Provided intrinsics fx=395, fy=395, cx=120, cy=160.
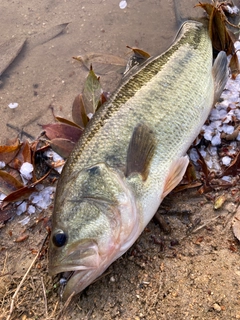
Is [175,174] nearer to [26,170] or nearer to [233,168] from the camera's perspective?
[233,168]

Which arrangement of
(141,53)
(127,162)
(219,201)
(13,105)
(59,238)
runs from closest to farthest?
(59,238), (127,162), (219,201), (141,53), (13,105)

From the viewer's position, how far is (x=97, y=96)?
12.0 feet

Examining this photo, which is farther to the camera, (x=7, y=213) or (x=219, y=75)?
(x=219, y=75)

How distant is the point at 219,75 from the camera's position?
12.0ft

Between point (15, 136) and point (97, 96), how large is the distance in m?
1.20

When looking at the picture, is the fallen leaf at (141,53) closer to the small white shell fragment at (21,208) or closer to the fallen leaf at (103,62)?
the fallen leaf at (103,62)

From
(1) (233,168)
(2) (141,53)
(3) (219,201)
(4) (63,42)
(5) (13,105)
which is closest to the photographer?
(3) (219,201)

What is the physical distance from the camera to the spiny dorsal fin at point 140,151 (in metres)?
2.76

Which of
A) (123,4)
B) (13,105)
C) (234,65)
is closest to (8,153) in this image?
(13,105)

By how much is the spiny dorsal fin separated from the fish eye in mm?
602

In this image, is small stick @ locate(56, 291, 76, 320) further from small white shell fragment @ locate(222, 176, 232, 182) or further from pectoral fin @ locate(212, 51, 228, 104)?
pectoral fin @ locate(212, 51, 228, 104)

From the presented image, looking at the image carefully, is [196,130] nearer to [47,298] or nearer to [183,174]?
[183,174]

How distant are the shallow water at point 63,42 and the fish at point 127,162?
4.41 ft

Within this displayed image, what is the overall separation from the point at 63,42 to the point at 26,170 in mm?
2234
